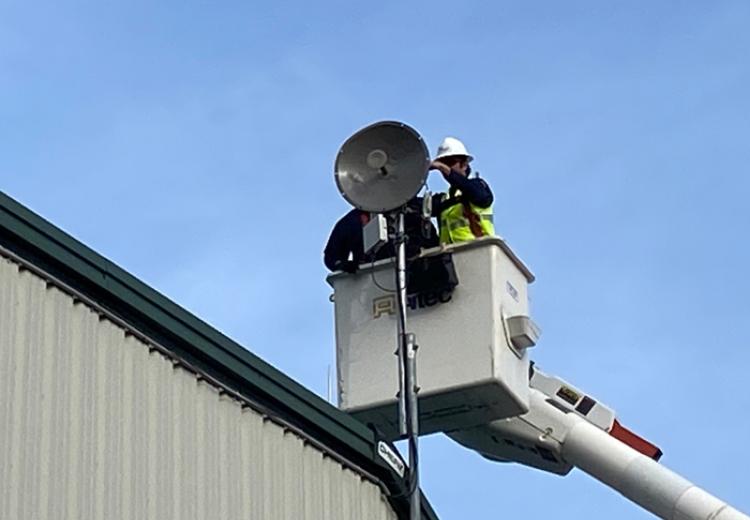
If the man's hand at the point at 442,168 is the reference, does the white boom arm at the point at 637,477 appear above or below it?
below

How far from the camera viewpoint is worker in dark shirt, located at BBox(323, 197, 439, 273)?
1970cm

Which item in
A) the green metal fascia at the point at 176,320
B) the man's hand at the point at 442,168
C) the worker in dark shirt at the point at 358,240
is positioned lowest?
the green metal fascia at the point at 176,320

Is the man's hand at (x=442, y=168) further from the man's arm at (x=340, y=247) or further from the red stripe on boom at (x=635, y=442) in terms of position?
the red stripe on boom at (x=635, y=442)

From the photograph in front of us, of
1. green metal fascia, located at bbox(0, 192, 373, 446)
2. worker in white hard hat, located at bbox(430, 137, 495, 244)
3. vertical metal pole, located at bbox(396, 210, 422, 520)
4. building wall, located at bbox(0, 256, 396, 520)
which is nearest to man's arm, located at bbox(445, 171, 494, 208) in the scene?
worker in white hard hat, located at bbox(430, 137, 495, 244)

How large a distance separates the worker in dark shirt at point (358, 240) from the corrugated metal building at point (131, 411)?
3.93m

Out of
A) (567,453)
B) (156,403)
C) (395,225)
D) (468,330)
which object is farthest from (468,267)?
(156,403)

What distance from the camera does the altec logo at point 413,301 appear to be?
19.8 metres

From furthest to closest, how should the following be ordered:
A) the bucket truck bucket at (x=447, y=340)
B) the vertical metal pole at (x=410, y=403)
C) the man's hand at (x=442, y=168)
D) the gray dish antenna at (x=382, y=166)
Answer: the man's hand at (x=442, y=168), the bucket truck bucket at (x=447, y=340), the gray dish antenna at (x=382, y=166), the vertical metal pole at (x=410, y=403)

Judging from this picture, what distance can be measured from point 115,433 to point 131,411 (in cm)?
27

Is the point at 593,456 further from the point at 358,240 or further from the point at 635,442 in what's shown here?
the point at 358,240

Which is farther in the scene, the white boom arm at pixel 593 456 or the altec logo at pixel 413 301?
the white boom arm at pixel 593 456

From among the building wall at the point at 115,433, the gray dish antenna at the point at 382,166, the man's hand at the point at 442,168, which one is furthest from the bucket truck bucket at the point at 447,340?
the building wall at the point at 115,433

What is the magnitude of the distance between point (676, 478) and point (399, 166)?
803cm

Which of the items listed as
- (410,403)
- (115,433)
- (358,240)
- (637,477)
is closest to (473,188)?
(358,240)
